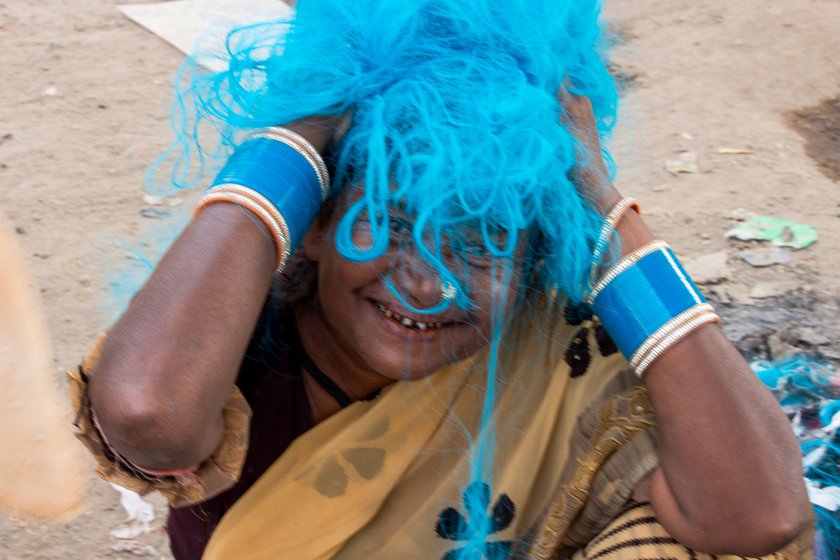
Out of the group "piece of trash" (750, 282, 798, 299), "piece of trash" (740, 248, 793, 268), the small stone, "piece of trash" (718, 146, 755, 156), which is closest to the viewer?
the small stone

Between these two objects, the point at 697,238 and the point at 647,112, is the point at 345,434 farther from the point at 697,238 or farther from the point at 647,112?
the point at 647,112

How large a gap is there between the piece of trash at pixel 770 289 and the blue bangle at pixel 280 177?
262cm

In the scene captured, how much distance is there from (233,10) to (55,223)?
2.60 m

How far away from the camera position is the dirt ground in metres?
3.39

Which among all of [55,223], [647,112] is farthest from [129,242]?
[647,112]

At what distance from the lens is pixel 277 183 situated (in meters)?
1.64

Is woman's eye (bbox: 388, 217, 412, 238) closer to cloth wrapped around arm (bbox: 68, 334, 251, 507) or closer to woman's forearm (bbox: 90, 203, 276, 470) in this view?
woman's forearm (bbox: 90, 203, 276, 470)

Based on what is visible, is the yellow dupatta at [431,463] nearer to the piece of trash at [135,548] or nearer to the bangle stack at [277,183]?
the bangle stack at [277,183]

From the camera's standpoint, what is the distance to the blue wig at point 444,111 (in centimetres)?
167

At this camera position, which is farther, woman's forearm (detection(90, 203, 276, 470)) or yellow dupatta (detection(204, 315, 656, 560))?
yellow dupatta (detection(204, 315, 656, 560))

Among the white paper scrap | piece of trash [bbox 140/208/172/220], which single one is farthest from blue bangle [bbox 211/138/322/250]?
the white paper scrap

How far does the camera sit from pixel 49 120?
16.6 feet

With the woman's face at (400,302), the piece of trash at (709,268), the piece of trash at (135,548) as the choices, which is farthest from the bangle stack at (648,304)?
the piece of trash at (709,268)

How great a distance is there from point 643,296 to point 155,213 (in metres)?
3.12
